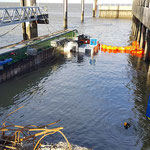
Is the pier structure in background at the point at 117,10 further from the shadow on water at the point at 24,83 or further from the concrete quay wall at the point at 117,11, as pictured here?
the shadow on water at the point at 24,83

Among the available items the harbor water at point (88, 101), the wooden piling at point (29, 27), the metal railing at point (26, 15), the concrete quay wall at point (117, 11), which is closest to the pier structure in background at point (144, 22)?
the harbor water at point (88, 101)

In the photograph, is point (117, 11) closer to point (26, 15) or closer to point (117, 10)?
point (117, 10)

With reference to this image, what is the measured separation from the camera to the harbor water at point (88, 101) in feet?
45.5

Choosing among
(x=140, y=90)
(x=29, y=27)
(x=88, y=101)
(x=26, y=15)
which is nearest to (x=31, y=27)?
(x=29, y=27)

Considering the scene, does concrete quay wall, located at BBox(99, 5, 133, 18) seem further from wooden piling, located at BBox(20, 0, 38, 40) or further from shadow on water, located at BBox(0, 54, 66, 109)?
shadow on water, located at BBox(0, 54, 66, 109)

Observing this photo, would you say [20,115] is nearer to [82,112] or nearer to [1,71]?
[82,112]

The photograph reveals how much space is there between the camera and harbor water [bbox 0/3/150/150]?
13.9 metres

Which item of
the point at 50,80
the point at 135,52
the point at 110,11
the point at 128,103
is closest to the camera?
the point at 128,103

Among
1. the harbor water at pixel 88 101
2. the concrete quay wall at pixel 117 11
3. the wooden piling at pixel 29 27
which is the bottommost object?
the harbor water at pixel 88 101

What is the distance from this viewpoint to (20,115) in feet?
54.1

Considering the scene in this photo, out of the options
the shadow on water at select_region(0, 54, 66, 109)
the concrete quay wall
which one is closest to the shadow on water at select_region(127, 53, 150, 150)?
the shadow on water at select_region(0, 54, 66, 109)

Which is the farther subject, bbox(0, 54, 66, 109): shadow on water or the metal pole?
the metal pole

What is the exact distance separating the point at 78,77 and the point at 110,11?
340 ft

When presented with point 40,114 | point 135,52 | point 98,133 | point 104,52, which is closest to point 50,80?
point 40,114
